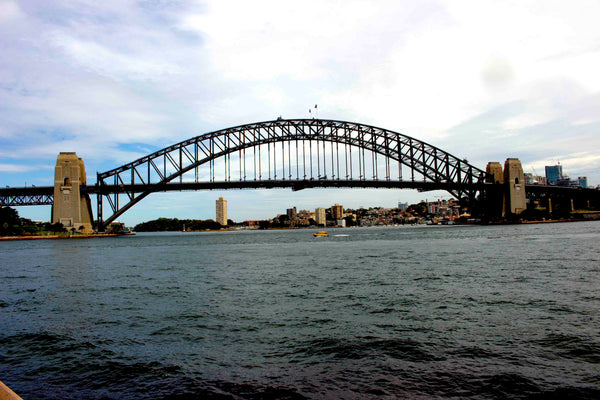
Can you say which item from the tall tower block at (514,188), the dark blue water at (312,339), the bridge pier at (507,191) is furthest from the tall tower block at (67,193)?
the tall tower block at (514,188)

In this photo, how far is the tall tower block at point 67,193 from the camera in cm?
7881

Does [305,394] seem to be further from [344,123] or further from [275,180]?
[344,123]

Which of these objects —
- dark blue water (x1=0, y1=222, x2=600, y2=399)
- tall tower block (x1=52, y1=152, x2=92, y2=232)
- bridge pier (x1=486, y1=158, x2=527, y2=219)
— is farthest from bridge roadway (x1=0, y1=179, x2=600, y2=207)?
dark blue water (x1=0, y1=222, x2=600, y2=399)

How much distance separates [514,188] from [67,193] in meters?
93.9

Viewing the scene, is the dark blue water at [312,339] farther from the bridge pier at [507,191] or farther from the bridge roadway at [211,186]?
the bridge pier at [507,191]

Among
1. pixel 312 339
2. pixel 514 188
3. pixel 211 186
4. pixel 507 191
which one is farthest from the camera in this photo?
pixel 507 191

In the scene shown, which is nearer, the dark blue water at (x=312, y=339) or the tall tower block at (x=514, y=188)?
the dark blue water at (x=312, y=339)

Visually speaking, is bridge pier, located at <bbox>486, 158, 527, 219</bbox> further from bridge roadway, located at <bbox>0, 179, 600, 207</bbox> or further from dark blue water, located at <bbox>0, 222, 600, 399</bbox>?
dark blue water, located at <bbox>0, 222, 600, 399</bbox>

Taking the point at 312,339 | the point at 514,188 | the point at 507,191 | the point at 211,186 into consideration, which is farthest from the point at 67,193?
the point at 514,188

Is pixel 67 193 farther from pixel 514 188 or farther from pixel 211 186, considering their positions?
pixel 514 188

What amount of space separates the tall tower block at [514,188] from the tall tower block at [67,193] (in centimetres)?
9085

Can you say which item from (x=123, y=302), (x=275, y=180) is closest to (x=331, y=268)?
(x=123, y=302)

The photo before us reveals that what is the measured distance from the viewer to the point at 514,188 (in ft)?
322

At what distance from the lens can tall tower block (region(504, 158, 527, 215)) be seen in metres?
98.0
